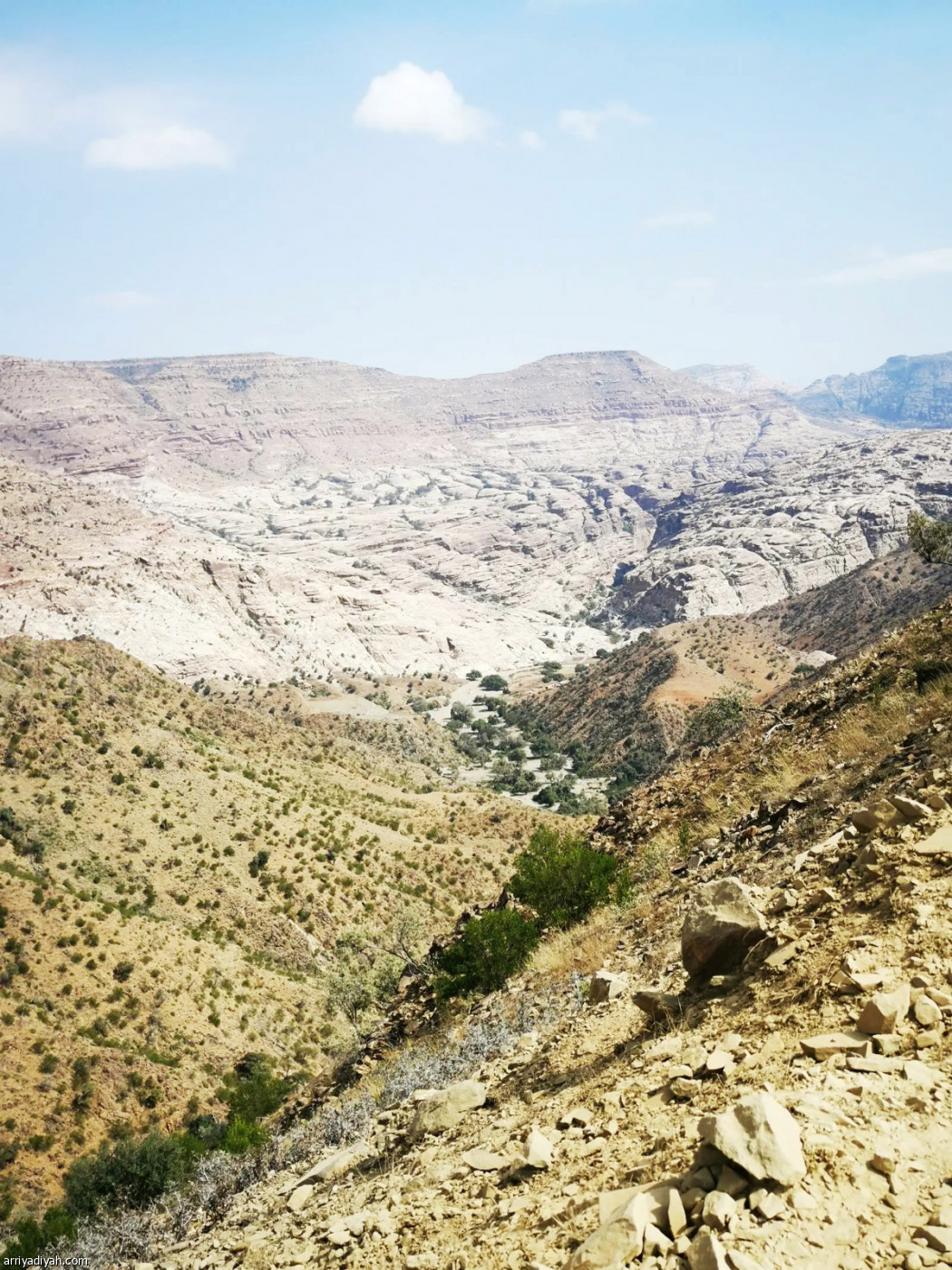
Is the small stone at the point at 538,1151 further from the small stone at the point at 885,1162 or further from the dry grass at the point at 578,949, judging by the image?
the dry grass at the point at 578,949

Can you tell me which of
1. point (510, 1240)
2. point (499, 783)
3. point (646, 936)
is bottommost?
point (499, 783)

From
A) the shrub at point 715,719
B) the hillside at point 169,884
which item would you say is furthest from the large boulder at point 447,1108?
the shrub at point 715,719

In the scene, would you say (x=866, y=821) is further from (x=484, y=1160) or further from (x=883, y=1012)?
(x=484, y=1160)

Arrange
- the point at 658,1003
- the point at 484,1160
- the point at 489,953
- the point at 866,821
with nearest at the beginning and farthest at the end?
the point at 484,1160 < the point at 658,1003 < the point at 866,821 < the point at 489,953

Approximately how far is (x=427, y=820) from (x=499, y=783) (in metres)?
33.0

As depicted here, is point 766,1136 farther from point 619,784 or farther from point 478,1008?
point 619,784

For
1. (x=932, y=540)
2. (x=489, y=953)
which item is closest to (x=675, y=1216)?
(x=489, y=953)

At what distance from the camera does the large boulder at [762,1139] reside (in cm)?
330

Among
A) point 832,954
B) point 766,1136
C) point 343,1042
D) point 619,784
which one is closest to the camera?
point 766,1136

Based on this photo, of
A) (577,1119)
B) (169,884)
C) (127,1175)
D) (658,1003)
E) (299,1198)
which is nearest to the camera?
(577,1119)

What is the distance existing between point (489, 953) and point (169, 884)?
23.2m

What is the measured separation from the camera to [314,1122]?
10.6 metres

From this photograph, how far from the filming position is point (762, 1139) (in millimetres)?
3383

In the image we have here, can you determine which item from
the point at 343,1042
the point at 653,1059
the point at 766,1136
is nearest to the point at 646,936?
the point at 653,1059
